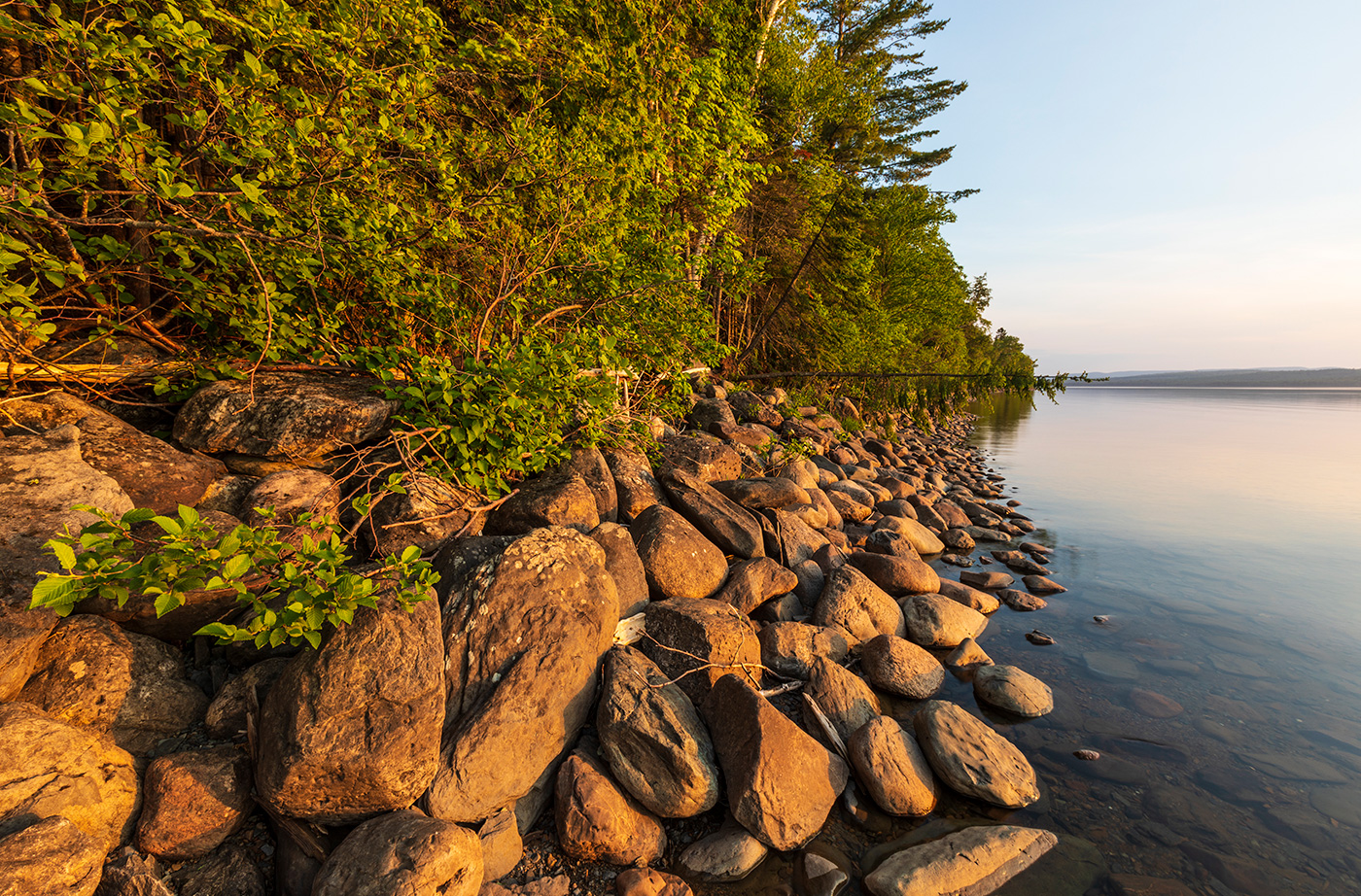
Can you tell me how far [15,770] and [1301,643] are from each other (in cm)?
1272

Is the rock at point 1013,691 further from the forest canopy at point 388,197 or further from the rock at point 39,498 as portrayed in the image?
the rock at point 39,498

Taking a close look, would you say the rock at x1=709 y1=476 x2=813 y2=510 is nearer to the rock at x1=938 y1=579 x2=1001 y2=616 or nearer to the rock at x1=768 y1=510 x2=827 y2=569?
the rock at x1=768 y1=510 x2=827 y2=569

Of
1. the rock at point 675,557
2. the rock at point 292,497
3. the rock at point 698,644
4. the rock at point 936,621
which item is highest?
the rock at point 292,497

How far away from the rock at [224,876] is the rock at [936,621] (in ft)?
19.3

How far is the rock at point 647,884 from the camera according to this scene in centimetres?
309

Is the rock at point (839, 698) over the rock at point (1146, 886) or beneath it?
over

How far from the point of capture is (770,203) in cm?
1538

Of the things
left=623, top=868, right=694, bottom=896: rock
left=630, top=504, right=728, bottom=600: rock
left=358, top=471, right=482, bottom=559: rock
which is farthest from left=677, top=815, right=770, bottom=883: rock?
left=358, top=471, right=482, bottom=559: rock

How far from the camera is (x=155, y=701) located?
316 centimetres

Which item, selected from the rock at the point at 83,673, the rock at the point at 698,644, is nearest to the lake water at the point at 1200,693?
the rock at the point at 698,644

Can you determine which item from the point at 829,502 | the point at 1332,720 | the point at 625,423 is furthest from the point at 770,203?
the point at 1332,720

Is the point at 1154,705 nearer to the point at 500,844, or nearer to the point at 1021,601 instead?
the point at 1021,601

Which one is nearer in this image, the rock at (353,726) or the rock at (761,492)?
the rock at (353,726)

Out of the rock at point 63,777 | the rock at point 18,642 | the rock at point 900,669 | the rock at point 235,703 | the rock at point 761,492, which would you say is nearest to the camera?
the rock at point 63,777
